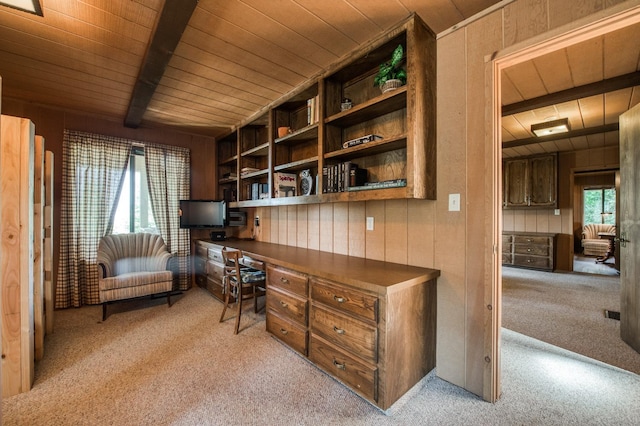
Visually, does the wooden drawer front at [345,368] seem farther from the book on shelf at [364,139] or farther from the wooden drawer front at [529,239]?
the wooden drawer front at [529,239]

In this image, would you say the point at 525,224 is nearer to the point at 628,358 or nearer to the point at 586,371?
the point at 628,358

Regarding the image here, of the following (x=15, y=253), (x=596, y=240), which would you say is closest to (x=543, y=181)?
(x=596, y=240)

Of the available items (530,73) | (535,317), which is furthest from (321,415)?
(530,73)

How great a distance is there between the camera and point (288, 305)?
7.43ft

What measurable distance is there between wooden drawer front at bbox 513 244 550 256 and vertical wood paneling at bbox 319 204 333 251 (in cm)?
491

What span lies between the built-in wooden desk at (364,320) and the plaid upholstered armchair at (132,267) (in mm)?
1822

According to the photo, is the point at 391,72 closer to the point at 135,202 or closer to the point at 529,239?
the point at 135,202

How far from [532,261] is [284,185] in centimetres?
536

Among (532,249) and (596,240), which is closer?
(532,249)

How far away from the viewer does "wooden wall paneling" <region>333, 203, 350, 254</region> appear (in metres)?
2.66

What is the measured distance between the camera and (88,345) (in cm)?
243

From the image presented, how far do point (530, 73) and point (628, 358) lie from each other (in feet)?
8.20

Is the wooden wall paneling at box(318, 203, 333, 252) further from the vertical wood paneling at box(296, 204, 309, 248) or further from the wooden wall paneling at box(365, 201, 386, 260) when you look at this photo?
the wooden wall paneling at box(365, 201, 386, 260)

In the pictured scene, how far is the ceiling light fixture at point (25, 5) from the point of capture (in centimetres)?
166
